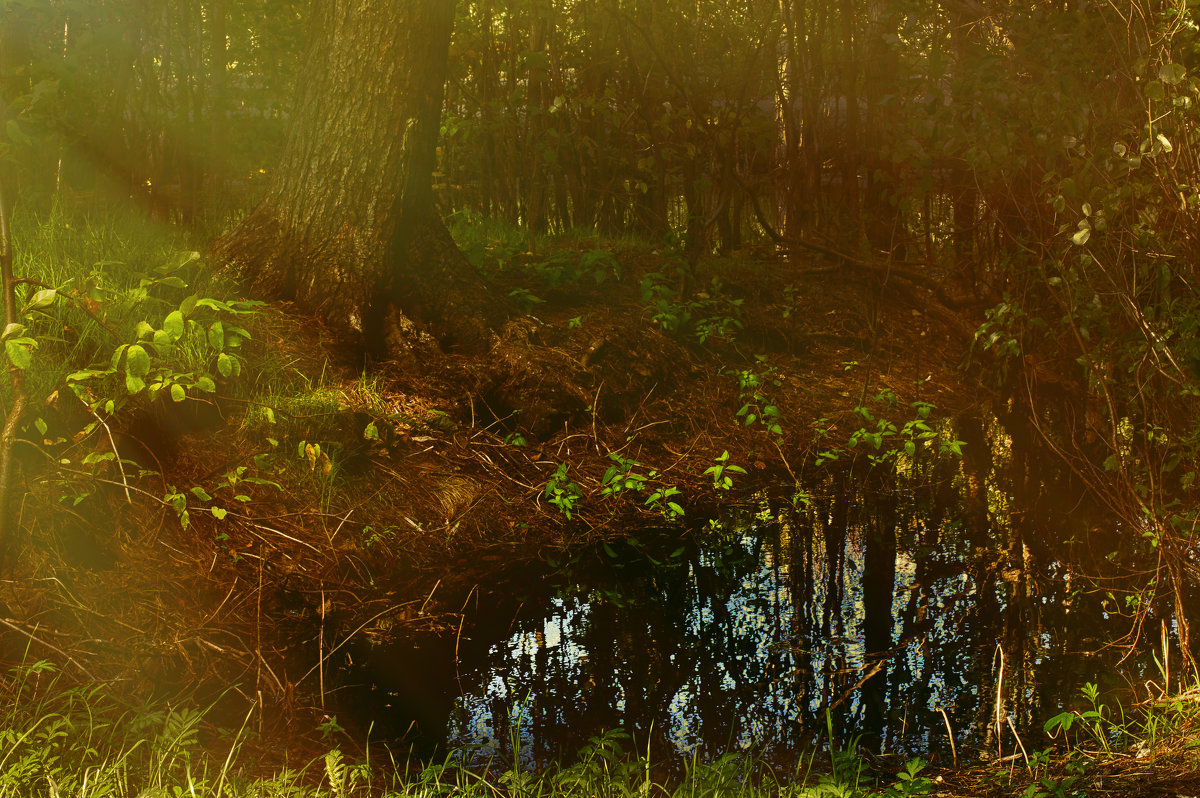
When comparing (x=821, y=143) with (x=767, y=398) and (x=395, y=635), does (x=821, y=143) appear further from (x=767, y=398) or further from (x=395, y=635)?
(x=395, y=635)

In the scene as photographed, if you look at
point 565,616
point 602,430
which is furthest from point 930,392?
point 565,616

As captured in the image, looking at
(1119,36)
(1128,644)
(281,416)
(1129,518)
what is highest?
(1119,36)

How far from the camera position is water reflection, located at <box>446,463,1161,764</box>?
2.63 m

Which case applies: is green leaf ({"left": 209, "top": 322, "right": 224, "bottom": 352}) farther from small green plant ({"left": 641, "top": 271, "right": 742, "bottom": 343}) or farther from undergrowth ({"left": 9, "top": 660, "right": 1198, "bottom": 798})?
small green plant ({"left": 641, "top": 271, "right": 742, "bottom": 343})

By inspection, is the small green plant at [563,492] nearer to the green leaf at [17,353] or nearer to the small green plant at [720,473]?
the small green plant at [720,473]

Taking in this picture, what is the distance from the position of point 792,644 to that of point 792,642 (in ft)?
0.05

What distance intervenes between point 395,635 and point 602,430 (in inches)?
82.8

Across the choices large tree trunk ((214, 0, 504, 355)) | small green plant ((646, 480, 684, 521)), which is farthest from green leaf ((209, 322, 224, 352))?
small green plant ((646, 480, 684, 521))

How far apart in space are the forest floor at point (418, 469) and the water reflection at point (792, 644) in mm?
341

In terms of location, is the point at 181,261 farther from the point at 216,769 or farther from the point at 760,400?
the point at 760,400

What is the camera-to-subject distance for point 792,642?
10.3ft

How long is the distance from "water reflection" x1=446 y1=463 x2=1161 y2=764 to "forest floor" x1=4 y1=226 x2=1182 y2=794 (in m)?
0.34

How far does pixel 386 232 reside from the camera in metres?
4.88

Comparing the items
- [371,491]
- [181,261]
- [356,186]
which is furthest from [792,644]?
[356,186]
